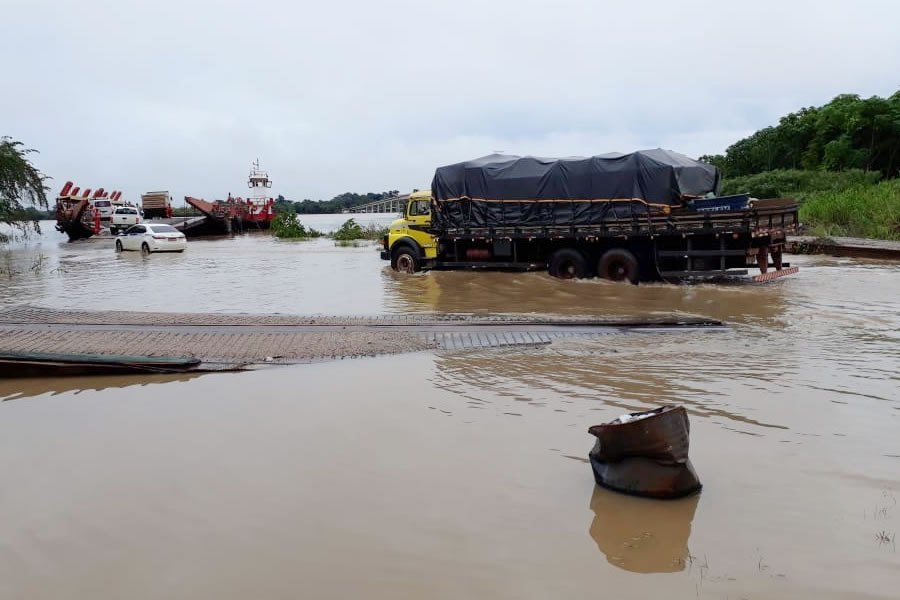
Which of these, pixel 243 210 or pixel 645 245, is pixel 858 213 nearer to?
pixel 645 245

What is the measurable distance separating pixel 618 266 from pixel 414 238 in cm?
575

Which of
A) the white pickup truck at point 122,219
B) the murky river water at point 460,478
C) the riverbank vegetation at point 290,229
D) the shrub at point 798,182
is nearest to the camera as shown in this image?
the murky river water at point 460,478

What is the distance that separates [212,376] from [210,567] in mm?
4029

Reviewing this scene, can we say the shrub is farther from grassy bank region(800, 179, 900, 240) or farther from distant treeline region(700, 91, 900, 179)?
grassy bank region(800, 179, 900, 240)

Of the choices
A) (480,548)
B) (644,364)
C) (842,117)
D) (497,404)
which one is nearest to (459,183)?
(644,364)

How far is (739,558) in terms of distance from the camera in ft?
→ 11.2

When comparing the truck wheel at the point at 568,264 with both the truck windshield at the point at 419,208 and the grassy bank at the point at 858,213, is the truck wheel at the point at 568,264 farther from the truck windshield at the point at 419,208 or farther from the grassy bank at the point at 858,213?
the grassy bank at the point at 858,213

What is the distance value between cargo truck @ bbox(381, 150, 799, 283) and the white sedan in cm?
1453

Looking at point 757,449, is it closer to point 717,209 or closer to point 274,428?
point 274,428

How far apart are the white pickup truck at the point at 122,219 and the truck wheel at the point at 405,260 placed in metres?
32.6

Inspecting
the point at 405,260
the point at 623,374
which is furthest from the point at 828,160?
the point at 623,374

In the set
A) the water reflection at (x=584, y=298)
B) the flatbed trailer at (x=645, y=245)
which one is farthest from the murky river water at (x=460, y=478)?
the flatbed trailer at (x=645, y=245)

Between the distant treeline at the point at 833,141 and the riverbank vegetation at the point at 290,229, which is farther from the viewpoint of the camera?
the distant treeline at the point at 833,141

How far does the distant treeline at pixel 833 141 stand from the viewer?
44.3m
